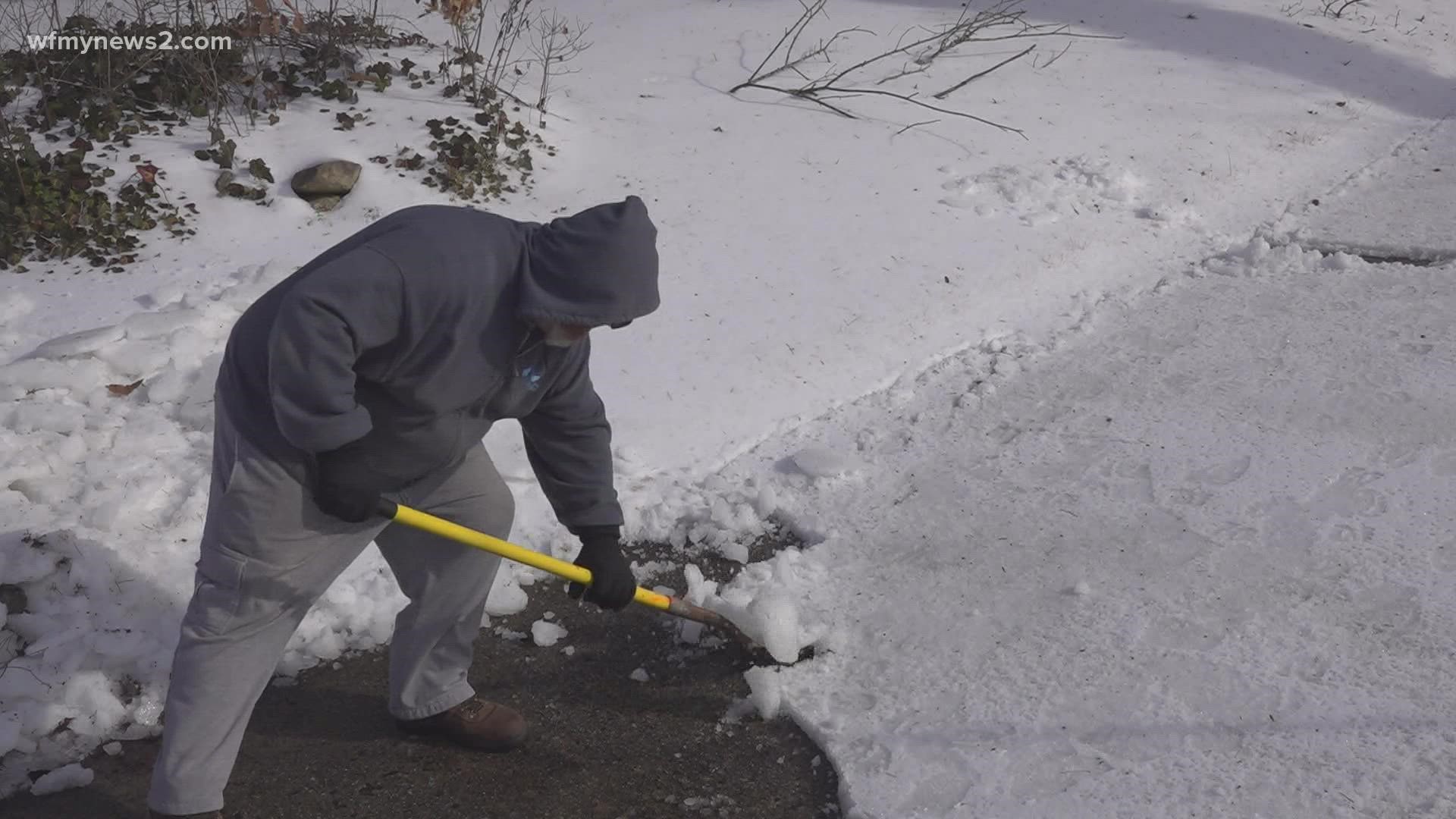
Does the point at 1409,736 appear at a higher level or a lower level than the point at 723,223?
higher

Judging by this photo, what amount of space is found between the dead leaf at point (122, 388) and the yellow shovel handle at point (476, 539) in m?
2.00

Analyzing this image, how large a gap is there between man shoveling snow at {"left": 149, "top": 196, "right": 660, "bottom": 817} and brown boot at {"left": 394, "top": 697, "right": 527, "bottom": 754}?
528mm

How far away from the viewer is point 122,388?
4203mm

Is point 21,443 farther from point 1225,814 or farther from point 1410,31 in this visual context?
point 1410,31

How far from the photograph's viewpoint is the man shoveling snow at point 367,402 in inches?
89.4

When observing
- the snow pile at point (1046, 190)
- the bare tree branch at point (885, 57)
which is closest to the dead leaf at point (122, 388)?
the snow pile at point (1046, 190)

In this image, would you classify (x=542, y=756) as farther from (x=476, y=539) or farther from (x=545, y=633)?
(x=476, y=539)

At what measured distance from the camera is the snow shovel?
8.62 ft

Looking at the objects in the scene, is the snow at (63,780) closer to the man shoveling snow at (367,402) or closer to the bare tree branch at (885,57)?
the man shoveling snow at (367,402)

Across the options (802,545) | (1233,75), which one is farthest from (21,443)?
(1233,75)

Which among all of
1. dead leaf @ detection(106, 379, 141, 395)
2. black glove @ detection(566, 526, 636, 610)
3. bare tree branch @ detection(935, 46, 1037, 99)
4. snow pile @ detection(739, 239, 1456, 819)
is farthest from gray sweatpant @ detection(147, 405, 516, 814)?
bare tree branch @ detection(935, 46, 1037, 99)

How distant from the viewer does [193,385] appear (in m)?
4.25

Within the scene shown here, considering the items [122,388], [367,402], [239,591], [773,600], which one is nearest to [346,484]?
[367,402]

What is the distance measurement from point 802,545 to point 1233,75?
5844 millimetres
